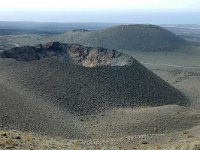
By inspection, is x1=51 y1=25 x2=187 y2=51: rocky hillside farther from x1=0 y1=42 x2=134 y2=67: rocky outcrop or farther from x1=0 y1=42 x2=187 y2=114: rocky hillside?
x1=0 y1=42 x2=187 y2=114: rocky hillside

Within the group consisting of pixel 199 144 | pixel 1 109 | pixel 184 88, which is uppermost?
pixel 199 144

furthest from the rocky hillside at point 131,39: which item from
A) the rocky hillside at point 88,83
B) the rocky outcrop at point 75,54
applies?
the rocky hillside at point 88,83

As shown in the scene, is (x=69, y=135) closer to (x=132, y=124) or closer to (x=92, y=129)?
(x=92, y=129)

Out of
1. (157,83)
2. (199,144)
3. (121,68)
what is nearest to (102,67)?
(121,68)

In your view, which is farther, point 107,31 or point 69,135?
point 107,31

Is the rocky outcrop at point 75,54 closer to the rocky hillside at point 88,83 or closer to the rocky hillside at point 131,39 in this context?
the rocky hillside at point 88,83

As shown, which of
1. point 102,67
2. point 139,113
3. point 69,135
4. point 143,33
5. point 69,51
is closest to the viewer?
point 69,135
